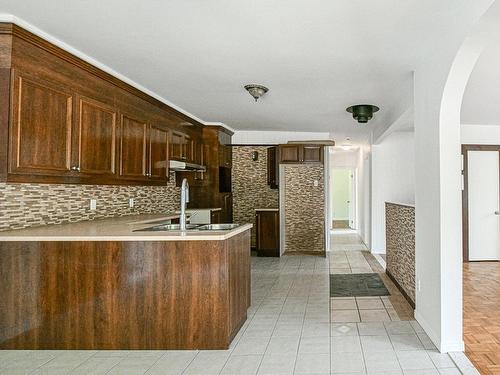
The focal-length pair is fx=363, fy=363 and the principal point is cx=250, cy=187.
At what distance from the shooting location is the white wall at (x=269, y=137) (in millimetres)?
6883

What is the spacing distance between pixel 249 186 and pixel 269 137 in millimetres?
1215

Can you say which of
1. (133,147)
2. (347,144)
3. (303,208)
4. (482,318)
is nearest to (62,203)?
(133,147)

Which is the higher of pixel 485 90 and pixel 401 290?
pixel 485 90

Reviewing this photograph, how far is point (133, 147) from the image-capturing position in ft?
12.9

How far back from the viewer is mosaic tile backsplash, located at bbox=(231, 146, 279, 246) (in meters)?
7.57

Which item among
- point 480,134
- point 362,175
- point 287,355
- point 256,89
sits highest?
point 256,89

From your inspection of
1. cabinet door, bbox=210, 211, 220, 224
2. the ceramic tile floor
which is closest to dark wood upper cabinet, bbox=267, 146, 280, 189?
cabinet door, bbox=210, 211, 220, 224

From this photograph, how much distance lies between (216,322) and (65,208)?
180 cm

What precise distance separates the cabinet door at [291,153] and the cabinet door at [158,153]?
254cm

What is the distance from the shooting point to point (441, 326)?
2.55 metres

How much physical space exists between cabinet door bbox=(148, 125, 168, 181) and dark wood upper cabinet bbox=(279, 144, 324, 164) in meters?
2.56

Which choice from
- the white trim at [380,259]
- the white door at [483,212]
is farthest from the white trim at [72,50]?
the white door at [483,212]

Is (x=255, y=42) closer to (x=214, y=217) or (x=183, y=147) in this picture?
(x=183, y=147)

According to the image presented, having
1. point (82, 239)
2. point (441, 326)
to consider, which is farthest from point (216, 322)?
point (441, 326)
